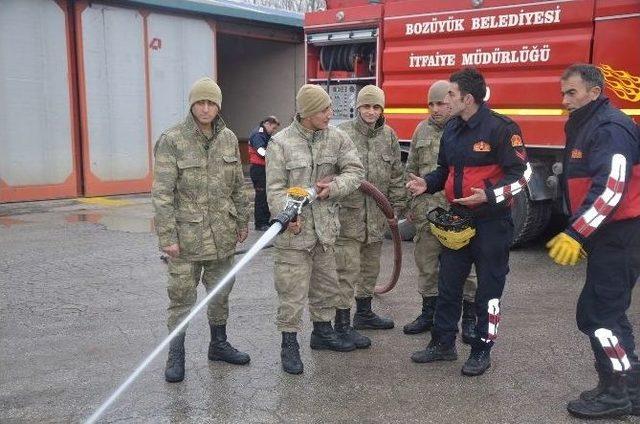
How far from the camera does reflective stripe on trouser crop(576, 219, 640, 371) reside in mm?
3119

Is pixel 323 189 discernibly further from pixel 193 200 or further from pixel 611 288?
pixel 611 288

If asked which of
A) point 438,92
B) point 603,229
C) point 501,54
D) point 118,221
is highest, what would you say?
point 501,54

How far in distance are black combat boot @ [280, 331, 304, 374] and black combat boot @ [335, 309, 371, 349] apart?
1.54ft

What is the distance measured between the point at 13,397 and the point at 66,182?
8593mm

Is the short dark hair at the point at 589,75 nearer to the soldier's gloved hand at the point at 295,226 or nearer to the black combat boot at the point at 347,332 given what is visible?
the soldier's gloved hand at the point at 295,226

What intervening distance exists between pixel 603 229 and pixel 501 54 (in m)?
3.84

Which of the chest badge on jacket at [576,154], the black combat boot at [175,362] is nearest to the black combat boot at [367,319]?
the black combat boot at [175,362]

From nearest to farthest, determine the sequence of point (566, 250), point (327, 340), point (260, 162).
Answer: point (566, 250) → point (327, 340) → point (260, 162)

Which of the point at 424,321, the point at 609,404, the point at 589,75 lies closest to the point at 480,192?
the point at 589,75

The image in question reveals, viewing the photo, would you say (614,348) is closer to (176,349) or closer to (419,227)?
(419,227)

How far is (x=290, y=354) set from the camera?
3859 millimetres

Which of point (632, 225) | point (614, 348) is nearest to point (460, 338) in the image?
point (614, 348)

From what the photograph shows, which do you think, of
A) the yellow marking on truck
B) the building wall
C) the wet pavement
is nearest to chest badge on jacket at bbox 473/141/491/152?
the wet pavement

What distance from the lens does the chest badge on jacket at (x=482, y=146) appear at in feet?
11.8
